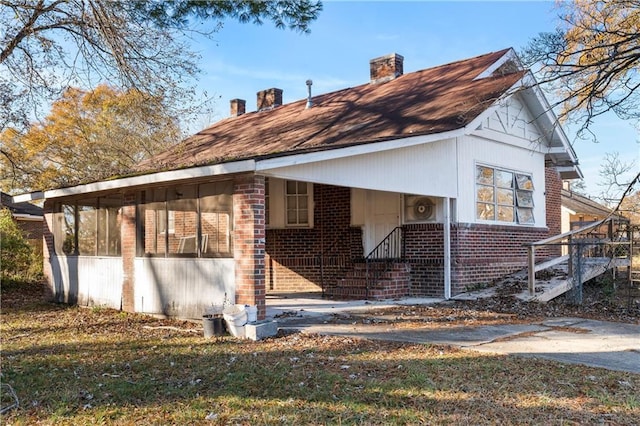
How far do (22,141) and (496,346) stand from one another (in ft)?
76.8

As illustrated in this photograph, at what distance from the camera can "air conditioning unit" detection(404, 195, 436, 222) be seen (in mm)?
12523

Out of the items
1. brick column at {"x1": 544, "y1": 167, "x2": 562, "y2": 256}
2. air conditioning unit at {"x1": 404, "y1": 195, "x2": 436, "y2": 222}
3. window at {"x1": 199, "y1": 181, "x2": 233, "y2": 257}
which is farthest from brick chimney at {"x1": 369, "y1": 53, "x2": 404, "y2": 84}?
window at {"x1": 199, "y1": 181, "x2": 233, "y2": 257}

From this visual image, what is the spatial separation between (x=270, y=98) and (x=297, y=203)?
7.35 m

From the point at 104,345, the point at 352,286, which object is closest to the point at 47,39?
the point at 104,345

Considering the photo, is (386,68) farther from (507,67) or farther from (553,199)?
(553,199)

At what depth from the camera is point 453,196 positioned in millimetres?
12203

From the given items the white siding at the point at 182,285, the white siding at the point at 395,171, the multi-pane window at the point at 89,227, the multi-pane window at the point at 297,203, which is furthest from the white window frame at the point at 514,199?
the multi-pane window at the point at 89,227

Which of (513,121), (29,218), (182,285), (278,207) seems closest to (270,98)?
(278,207)

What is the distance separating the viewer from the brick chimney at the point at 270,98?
67.7 ft

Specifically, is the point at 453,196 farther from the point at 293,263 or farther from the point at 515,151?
the point at 293,263

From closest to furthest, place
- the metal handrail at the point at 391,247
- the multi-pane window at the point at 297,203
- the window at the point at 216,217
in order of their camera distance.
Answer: the window at the point at 216,217, the metal handrail at the point at 391,247, the multi-pane window at the point at 297,203

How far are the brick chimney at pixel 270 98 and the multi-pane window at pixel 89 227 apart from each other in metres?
9.71

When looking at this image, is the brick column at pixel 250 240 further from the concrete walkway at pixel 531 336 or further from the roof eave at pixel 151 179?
the concrete walkway at pixel 531 336

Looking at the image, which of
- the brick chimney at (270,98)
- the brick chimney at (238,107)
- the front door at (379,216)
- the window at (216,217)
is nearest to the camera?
the window at (216,217)
